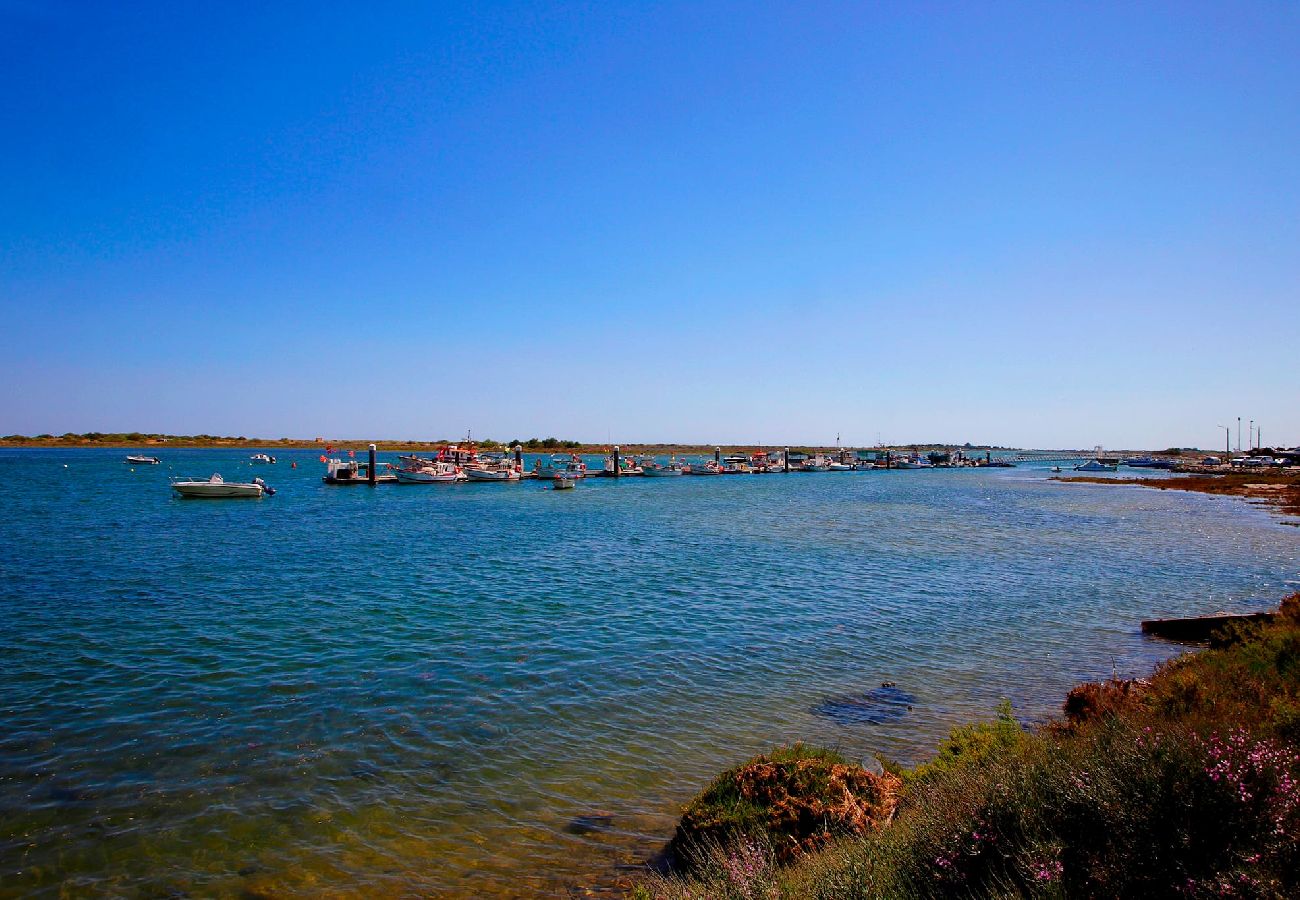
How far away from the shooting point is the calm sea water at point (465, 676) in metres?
7.84

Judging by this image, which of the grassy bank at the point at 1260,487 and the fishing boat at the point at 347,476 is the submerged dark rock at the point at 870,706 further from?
the fishing boat at the point at 347,476

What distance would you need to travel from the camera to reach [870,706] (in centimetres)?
1206

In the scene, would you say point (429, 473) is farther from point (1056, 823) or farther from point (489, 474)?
point (1056, 823)

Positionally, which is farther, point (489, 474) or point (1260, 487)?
point (489, 474)

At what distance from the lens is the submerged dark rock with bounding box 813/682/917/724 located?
11.5 m

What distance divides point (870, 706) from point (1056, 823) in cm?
764

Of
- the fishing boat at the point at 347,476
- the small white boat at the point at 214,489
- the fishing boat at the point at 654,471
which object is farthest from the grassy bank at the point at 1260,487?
the fishing boat at the point at 347,476

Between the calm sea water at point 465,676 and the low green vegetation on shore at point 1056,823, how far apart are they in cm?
216

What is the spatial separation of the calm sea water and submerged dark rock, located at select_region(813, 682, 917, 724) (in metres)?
0.14

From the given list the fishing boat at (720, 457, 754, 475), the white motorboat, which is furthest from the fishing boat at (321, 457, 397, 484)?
the fishing boat at (720, 457, 754, 475)

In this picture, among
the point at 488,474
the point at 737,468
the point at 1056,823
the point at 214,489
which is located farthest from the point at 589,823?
the point at 737,468

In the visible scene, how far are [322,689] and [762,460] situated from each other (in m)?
124

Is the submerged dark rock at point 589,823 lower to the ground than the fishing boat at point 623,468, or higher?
lower

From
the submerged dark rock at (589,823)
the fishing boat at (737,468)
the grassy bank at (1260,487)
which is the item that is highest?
the fishing boat at (737,468)
